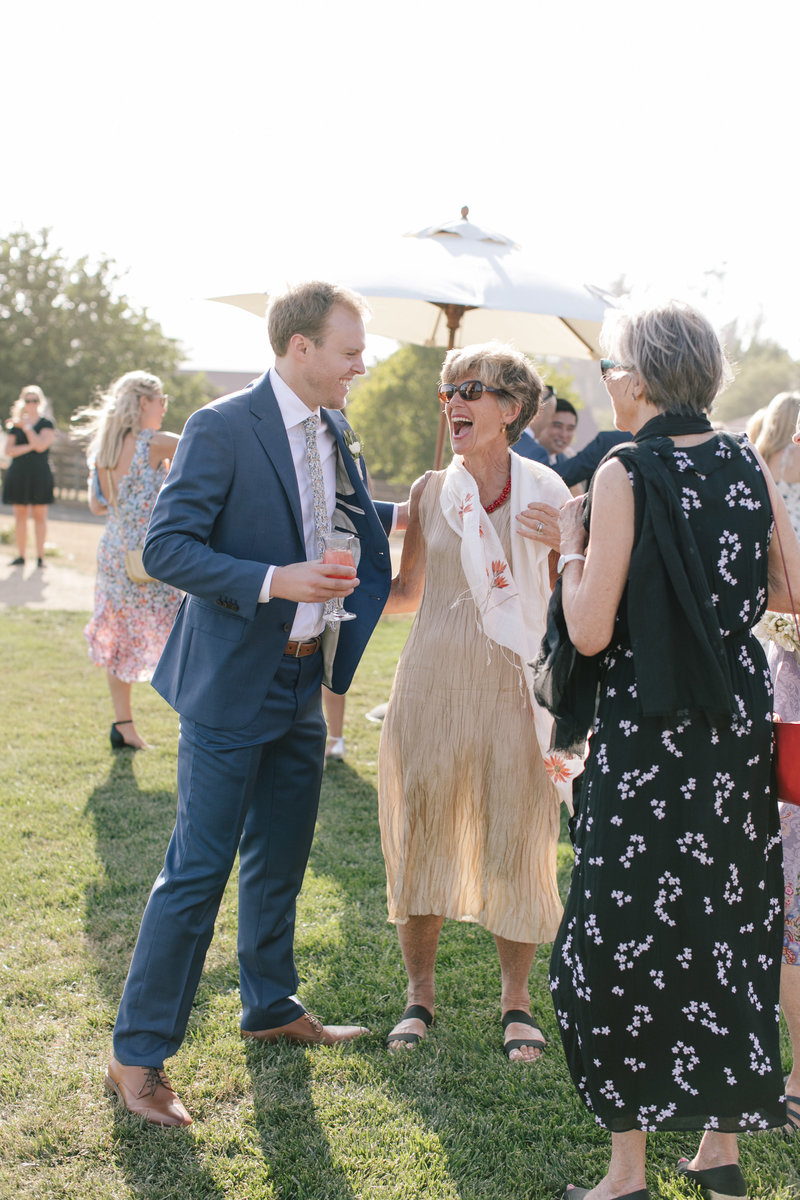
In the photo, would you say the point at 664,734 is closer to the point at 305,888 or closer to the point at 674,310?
the point at 674,310

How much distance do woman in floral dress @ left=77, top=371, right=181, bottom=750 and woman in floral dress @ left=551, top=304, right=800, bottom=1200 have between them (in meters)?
4.42

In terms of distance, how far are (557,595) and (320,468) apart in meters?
0.94

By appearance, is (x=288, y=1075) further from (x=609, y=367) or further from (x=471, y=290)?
(x=471, y=290)

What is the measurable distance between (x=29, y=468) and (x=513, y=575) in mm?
11483

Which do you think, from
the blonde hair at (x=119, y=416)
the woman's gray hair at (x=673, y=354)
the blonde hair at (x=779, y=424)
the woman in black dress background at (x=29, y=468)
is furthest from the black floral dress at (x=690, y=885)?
the woman in black dress background at (x=29, y=468)

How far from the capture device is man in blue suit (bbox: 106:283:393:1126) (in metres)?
2.67

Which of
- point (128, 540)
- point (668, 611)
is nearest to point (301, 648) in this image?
point (668, 611)

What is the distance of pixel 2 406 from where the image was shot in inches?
1425

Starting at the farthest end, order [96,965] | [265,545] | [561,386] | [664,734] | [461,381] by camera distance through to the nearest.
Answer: [561,386], [96,965], [461,381], [265,545], [664,734]

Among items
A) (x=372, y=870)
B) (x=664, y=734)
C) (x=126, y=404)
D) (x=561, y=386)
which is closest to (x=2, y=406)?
(x=561, y=386)

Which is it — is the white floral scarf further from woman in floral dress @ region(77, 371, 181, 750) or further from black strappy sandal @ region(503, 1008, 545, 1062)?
woman in floral dress @ region(77, 371, 181, 750)

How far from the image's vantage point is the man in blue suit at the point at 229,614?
8.77 feet

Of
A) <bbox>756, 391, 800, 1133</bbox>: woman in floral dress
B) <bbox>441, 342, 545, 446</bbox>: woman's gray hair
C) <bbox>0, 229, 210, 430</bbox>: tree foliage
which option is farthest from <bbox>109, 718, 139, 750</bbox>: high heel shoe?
<bbox>0, 229, 210, 430</bbox>: tree foliage

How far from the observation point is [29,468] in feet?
43.4
